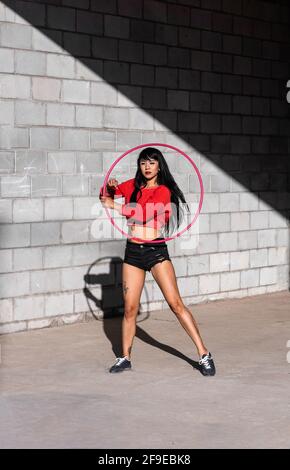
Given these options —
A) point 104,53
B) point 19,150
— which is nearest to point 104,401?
point 19,150

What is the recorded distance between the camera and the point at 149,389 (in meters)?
6.92

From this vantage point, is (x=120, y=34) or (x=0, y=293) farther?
(x=120, y=34)

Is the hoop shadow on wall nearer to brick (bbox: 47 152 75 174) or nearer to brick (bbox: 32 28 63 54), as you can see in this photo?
brick (bbox: 47 152 75 174)

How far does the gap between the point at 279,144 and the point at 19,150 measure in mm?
4213

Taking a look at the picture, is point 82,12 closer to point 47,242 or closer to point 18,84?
point 18,84

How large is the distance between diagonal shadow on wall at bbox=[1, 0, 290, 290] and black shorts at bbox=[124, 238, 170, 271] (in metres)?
2.98

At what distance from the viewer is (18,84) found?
9250 mm

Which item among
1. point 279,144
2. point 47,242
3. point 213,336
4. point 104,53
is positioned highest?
point 104,53

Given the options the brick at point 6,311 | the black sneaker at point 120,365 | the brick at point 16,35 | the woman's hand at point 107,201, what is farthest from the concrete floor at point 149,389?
the brick at point 16,35

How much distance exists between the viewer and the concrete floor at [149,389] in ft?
18.5

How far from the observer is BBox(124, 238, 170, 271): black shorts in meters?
7.29

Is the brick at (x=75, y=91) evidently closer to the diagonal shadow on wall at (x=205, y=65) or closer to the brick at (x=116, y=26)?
the diagonal shadow on wall at (x=205, y=65)

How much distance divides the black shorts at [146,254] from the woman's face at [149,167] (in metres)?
0.52

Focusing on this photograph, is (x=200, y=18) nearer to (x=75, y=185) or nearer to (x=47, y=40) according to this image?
(x=47, y=40)
